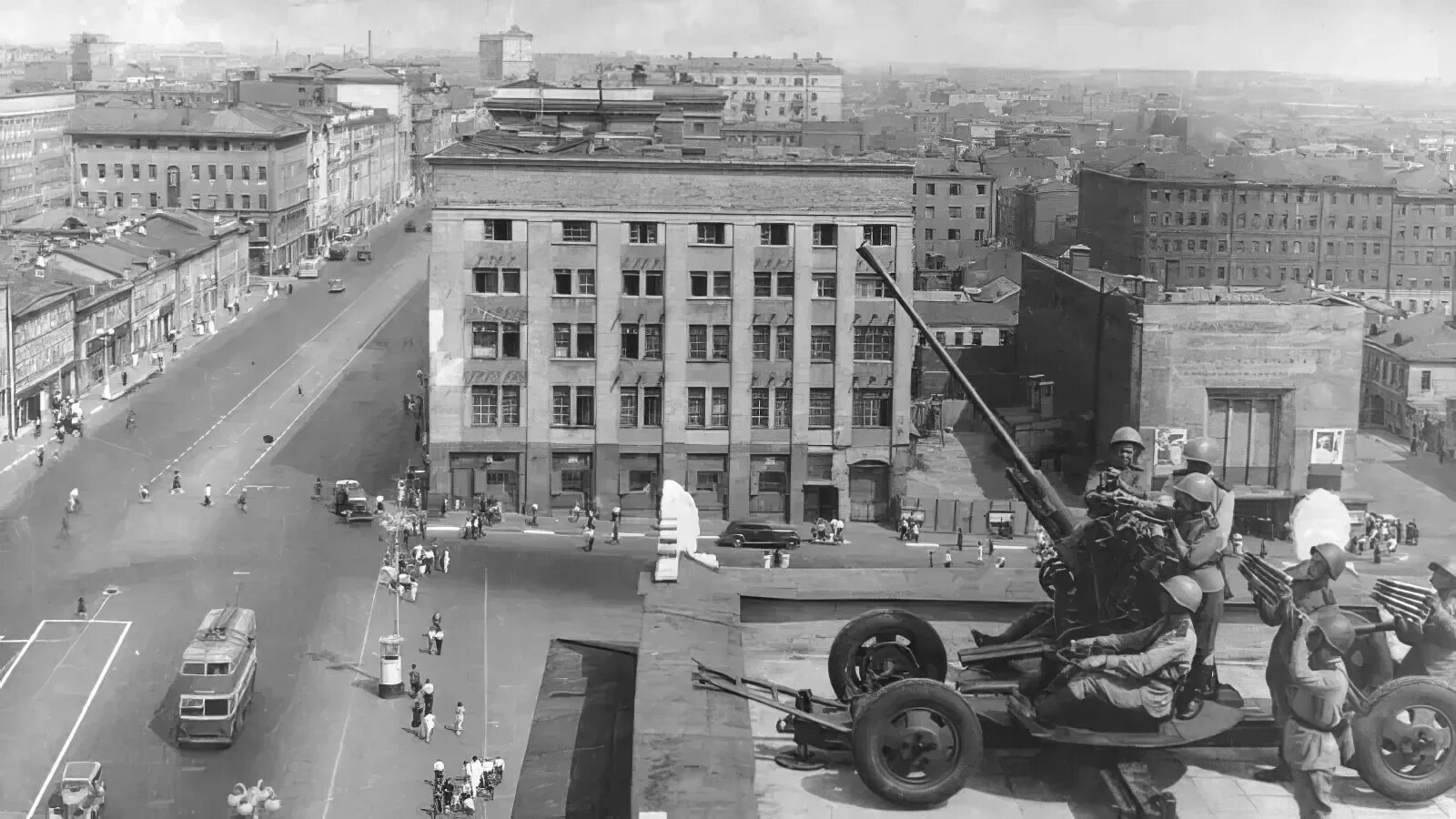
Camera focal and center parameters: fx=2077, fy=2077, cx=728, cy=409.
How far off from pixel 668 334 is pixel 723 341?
79.3 inches

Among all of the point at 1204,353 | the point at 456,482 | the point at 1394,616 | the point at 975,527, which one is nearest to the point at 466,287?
the point at 456,482

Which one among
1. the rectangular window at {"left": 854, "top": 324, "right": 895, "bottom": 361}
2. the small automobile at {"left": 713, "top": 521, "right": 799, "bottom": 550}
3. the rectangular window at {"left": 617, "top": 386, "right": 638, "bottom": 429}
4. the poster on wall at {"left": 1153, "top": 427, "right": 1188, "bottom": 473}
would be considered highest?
the rectangular window at {"left": 854, "top": 324, "right": 895, "bottom": 361}

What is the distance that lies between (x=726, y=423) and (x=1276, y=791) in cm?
5872

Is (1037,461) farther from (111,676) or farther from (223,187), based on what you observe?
(223,187)

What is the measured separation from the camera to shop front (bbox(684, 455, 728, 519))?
76688 mm

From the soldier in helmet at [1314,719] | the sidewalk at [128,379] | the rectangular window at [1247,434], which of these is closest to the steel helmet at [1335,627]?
the soldier in helmet at [1314,719]

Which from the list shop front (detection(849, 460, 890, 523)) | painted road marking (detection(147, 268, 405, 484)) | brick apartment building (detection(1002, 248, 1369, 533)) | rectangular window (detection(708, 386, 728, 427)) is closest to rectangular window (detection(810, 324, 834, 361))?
rectangular window (detection(708, 386, 728, 427))

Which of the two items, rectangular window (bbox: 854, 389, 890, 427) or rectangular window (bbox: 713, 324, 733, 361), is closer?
rectangular window (bbox: 713, 324, 733, 361)

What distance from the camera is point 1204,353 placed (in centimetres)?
7694

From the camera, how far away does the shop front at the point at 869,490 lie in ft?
253

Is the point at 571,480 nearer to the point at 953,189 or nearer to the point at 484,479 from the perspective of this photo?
the point at 484,479

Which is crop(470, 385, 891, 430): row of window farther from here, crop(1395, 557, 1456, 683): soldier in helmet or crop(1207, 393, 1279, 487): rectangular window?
crop(1395, 557, 1456, 683): soldier in helmet

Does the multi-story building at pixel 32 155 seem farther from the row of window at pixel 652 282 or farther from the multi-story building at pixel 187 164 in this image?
the row of window at pixel 652 282

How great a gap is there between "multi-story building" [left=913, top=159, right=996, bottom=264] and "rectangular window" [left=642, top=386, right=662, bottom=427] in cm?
7551
